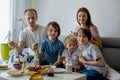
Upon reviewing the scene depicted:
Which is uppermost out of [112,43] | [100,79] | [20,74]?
[112,43]

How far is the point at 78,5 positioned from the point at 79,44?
1.08m

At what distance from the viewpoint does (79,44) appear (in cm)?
243

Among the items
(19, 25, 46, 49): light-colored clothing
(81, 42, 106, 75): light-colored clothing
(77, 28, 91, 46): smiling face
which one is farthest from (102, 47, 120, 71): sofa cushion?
(19, 25, 46, 49): light-colored clothing

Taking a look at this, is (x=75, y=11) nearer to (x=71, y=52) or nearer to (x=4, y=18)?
(x=71, y=52)

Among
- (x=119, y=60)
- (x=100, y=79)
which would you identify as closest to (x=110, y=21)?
(x=119, y=60)

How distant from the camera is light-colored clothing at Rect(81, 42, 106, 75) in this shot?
2.21 meters

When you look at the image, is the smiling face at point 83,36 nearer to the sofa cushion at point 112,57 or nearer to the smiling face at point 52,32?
the smiling face at point 52,32

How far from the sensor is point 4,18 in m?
3.80

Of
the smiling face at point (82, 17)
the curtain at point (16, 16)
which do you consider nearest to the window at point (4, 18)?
the curtain at point (16, 16)

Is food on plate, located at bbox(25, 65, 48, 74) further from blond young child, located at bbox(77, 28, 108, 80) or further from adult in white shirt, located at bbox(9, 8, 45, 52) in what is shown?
adult in white shirt, located at bbox(9, 8, 45, 52)

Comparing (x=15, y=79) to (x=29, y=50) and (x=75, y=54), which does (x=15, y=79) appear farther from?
(x=29, y=50)

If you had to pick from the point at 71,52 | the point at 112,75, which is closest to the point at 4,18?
the point at 71,52

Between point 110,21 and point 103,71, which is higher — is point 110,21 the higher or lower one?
the higher one

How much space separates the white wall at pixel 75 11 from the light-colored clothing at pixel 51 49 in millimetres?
812
